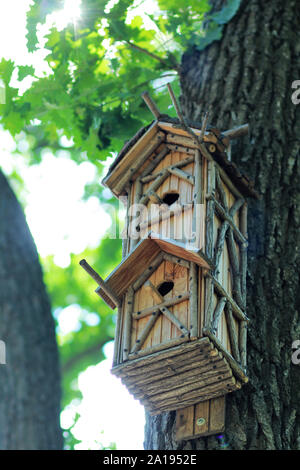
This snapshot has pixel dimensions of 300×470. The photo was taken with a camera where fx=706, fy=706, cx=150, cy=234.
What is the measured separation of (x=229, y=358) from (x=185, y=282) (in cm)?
50

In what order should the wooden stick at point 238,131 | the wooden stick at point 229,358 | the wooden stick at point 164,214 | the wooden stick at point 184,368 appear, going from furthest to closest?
the wooden stick at point 238,131
the wooden stick at point 164,214
the wooden stick at point 184,368
the wooden stick at point 229,358

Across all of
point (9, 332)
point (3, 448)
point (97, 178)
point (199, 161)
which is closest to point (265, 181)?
point (199, 161)

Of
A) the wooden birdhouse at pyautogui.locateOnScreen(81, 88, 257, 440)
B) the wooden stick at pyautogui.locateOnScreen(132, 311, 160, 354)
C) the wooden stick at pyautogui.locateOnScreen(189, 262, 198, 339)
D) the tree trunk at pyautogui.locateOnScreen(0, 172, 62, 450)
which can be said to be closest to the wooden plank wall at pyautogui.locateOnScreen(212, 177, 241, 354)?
the wooden birdhouse at pyautogui.locateOnScreen(81, 88, 257, 440)

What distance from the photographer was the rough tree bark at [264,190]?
4.04m

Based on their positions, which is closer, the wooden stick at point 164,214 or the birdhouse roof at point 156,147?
the wooden stick at point 164,214

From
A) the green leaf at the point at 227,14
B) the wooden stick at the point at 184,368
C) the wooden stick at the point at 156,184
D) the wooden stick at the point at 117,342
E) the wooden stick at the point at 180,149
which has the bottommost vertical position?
the wooden stick at the point at 184,368

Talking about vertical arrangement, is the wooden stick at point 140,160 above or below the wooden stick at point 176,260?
above

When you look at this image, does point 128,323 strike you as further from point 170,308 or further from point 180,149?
point 180,149

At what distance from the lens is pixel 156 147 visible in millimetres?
4848

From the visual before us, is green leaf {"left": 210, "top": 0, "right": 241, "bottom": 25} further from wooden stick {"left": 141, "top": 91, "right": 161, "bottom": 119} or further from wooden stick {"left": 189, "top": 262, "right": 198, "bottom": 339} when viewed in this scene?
wooden stick {"left": 189, "top": 262, "right": 198, "bottom": 339}

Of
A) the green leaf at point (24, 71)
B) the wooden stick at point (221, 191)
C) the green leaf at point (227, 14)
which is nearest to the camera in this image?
the wooden stick at point (221, 191)

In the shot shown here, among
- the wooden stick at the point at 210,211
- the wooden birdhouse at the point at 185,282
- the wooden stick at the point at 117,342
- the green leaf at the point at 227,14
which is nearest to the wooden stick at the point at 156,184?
the wooden birdhouse at the point at 185,282

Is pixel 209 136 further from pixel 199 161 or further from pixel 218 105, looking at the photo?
pixel 218 105

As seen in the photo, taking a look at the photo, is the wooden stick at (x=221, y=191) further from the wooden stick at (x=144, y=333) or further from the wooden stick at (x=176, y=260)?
the wooden stick at (x=144, y=333)
